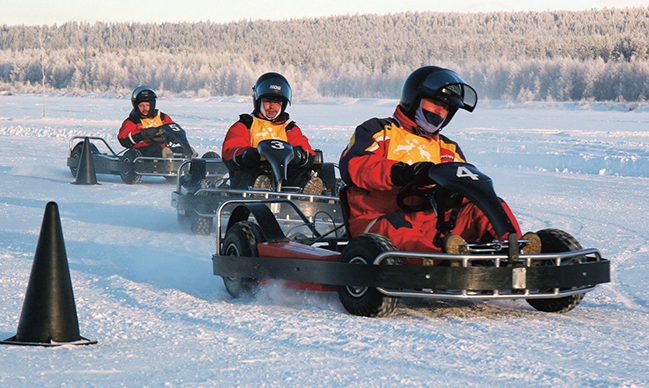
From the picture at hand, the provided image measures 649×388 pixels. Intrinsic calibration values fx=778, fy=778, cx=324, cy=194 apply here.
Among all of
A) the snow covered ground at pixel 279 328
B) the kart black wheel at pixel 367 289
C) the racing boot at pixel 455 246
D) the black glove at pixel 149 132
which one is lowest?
the snow covered ground at pixel 279 328

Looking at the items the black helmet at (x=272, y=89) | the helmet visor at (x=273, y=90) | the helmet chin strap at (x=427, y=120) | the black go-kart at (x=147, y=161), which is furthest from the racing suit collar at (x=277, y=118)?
the helmet chin strap at (x=427, y=120)

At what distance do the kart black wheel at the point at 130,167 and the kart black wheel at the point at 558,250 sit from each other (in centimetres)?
948

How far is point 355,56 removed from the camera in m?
96.8

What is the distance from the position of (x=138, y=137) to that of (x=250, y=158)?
567 cm

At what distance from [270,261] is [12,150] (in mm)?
15348

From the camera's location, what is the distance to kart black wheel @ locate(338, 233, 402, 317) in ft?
13.6

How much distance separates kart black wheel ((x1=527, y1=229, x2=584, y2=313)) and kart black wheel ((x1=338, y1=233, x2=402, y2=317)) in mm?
875

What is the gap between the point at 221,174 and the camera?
12227 millimetres

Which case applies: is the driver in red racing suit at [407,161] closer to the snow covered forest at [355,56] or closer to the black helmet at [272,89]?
the black helmet at [272,89]

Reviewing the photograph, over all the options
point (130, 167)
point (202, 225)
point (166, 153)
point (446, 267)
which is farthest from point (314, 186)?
point (130, 167)

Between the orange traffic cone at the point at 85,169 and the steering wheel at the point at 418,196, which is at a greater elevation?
the steering wheel at the point at 418,196

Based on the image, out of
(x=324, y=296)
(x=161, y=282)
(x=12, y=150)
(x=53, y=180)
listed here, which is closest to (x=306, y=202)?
(x=161, y=282)

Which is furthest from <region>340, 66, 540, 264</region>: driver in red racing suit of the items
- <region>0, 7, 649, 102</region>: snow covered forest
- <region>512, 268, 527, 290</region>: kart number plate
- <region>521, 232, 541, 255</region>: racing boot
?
<region>0, 7, 649, 102</region>: snow covered forest

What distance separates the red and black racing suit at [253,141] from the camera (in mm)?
8234
